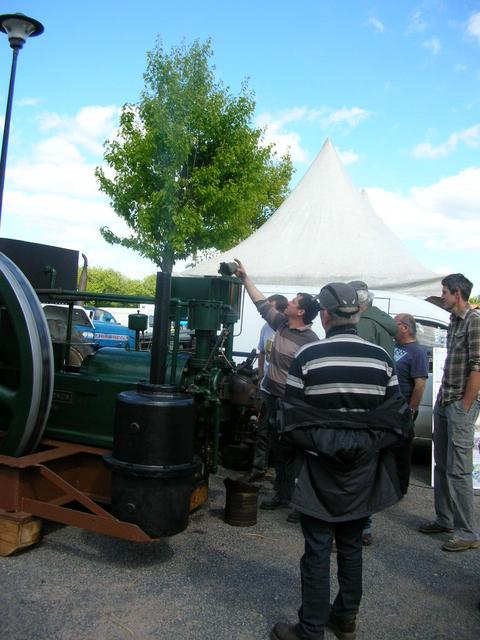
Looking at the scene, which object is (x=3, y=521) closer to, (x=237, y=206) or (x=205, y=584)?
(x=205, y=584)

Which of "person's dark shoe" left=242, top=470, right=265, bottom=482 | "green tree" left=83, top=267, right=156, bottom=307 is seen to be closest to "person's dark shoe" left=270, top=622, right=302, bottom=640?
"person's dark shoe" left=242, top=470, right=265, bottom=482

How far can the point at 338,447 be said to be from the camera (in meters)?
2.55

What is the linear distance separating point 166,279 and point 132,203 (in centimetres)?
1237

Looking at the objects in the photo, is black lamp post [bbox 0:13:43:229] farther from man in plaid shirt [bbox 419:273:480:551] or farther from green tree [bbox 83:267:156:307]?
green tree [bbox 83:267:156:307]

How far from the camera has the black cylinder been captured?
3.20 metres

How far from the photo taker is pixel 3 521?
3576 millimetres

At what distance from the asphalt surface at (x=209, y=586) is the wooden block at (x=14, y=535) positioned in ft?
0.28

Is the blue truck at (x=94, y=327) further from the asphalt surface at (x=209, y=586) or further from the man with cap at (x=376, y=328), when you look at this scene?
the asphalt surface at (x=209, y=586)

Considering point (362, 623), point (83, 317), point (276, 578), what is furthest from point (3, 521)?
point (83, 317)

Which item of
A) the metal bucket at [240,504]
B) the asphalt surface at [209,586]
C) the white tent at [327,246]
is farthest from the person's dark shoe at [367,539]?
the white tent at [327,246]

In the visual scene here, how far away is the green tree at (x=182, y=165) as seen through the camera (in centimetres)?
1453

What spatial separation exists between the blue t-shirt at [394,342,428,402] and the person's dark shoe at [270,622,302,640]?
300cm

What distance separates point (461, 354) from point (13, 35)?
6.89 metres

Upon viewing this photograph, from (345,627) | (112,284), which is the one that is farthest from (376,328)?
(112,284)
